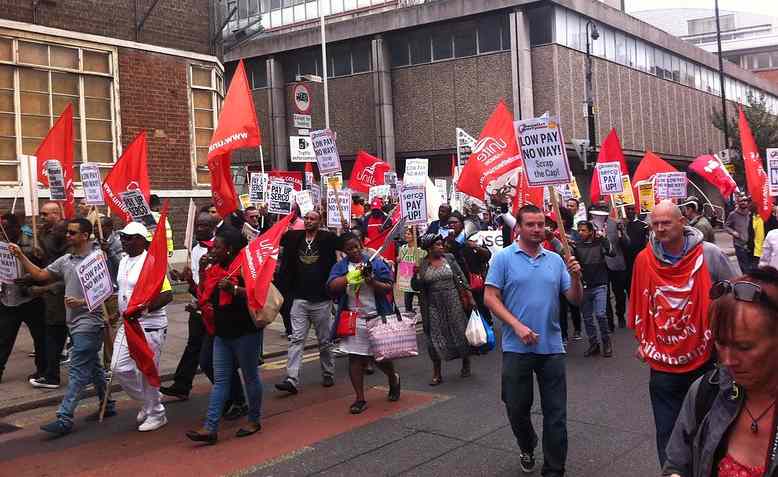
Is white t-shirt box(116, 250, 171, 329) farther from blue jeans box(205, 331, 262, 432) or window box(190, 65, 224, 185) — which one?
window box(190, 65, 224, 185)

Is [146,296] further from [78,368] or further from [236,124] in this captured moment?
[236,124]

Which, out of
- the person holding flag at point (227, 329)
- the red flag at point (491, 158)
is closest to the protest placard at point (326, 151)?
the red flag at point (491, 158)

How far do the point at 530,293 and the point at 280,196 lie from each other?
6.55 meters

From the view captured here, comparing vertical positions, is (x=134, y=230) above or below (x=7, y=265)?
above

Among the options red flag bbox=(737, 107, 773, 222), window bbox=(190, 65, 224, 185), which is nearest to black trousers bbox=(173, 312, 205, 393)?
red flag bbox=(737, 107, 773, 222)

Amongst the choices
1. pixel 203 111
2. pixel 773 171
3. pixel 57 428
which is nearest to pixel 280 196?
pixel 57 428

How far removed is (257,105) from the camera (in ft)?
127

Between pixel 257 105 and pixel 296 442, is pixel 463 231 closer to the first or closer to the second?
pixel 296 442

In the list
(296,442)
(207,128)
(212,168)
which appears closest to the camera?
(296,442)

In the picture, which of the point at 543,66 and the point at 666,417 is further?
the point at 543,66

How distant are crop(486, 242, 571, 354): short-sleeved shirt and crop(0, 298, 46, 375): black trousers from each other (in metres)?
5.59

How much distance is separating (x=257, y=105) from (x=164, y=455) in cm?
3435

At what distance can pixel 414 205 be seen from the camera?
8.57m

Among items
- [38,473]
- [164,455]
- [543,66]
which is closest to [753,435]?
[164,455]
